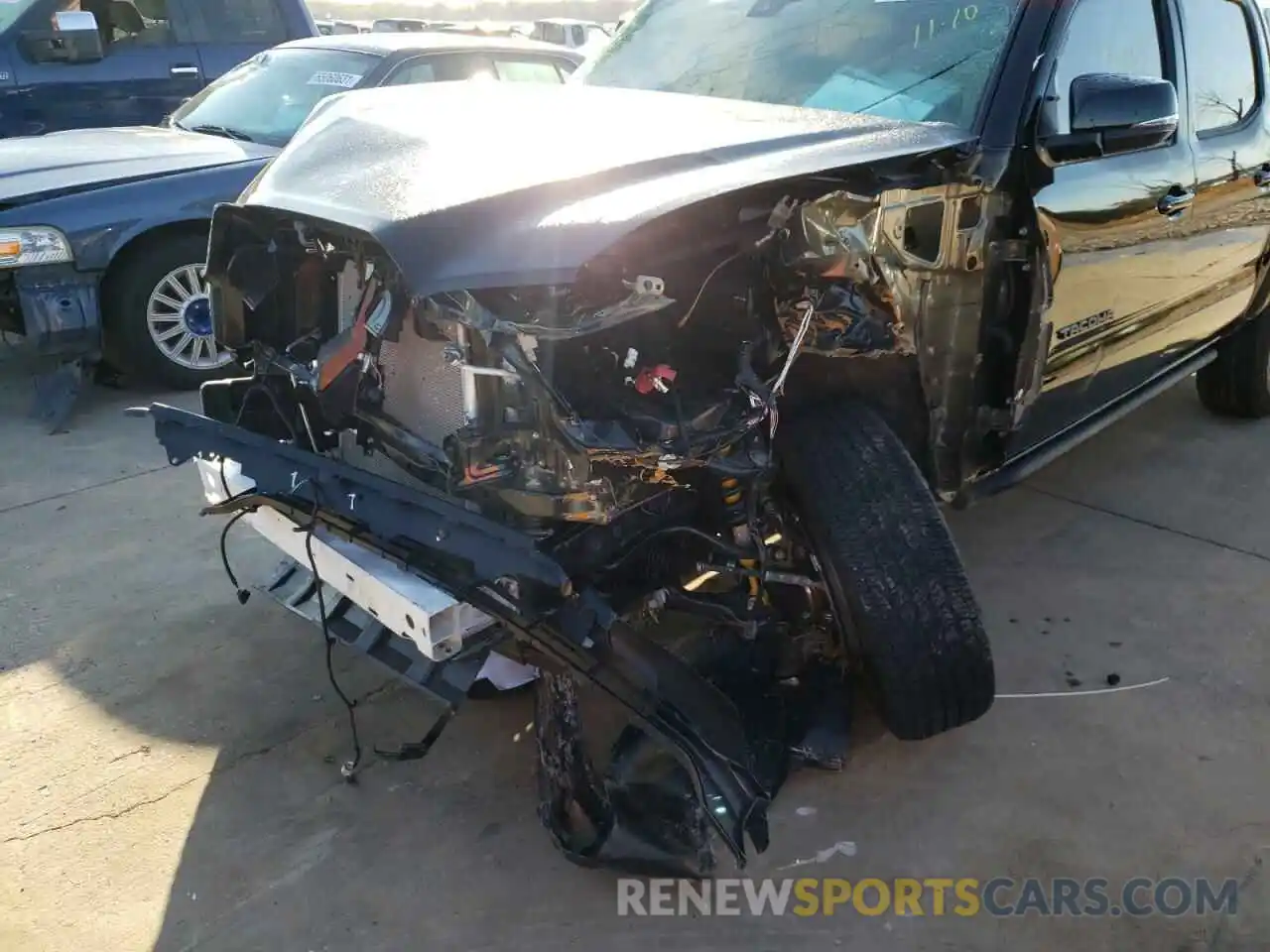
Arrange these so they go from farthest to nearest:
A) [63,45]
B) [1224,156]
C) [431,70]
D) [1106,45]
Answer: [63,45]
[431,70]
[1224,156]
[1106,45]

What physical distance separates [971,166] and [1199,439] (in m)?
2.97

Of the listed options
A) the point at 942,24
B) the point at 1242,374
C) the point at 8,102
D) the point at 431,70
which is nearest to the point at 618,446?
the point at 942,24

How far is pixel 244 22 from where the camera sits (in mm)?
7176

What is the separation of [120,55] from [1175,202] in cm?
662

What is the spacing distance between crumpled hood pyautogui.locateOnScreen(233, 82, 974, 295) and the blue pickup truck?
491 centimetres

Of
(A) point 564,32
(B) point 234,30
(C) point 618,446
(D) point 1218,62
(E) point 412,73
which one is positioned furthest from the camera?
(A) point 564,32

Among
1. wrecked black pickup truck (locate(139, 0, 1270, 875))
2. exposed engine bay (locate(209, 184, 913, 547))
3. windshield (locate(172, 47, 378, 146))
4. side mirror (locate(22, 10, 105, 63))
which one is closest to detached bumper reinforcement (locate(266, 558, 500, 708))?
wrecked black pickup truck (locate(139, 0, 1270, 875))

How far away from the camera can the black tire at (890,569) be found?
241 cm

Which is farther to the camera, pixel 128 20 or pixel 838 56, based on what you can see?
pixel 128 20

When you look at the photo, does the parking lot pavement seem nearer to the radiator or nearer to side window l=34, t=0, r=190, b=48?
the radiator

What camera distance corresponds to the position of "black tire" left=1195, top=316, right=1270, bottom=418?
486 cm

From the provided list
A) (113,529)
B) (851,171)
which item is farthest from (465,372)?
(113,529)

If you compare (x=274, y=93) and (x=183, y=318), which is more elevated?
(x=274, y=93)

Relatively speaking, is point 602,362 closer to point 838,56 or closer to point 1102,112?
point 838,56
